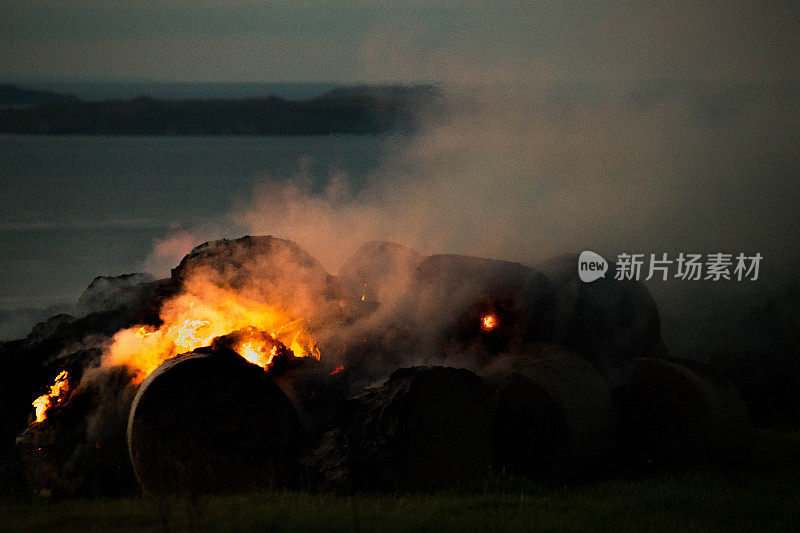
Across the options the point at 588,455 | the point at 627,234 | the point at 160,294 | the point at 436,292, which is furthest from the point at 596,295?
the point at 627,234

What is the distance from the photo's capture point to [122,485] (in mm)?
11125

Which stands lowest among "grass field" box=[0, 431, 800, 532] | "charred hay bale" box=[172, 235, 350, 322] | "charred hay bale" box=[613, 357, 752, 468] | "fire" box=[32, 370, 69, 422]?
"grass field" box=[0, 431, 800, 532]

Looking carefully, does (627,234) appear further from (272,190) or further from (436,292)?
(436,292)

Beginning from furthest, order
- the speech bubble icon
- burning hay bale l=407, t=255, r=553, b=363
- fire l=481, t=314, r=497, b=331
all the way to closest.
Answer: the speech bubble icon, fire l=481, t=314, r=497, b=331, burning hay bale l=407, t=255, r=553, b=363

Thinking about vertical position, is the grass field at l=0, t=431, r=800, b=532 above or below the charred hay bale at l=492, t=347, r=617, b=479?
below

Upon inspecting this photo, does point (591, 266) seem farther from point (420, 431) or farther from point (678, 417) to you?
point (420, 431)

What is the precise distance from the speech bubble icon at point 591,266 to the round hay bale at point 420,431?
491 cm

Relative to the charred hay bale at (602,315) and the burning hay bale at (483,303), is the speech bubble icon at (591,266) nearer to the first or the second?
the charred hay bale at (602,315)

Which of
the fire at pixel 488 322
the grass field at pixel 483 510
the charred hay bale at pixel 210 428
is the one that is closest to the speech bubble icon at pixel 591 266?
the fire at pixel 488 322

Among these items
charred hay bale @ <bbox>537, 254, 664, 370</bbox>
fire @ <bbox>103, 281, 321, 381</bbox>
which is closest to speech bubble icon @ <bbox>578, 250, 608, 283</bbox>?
charred hay bale @ <bbox>537, 254, 664, 370</bbox>

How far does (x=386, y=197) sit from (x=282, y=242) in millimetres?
10165

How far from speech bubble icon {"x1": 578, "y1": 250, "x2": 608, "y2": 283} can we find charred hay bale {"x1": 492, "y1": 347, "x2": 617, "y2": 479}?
12.9 ft

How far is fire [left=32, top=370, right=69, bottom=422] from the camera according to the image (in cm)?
1173

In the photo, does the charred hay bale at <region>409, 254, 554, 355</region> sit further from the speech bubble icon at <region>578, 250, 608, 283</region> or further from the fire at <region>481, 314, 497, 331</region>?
the speech bubble icon at <region>578, 250, 608, 283</region>
